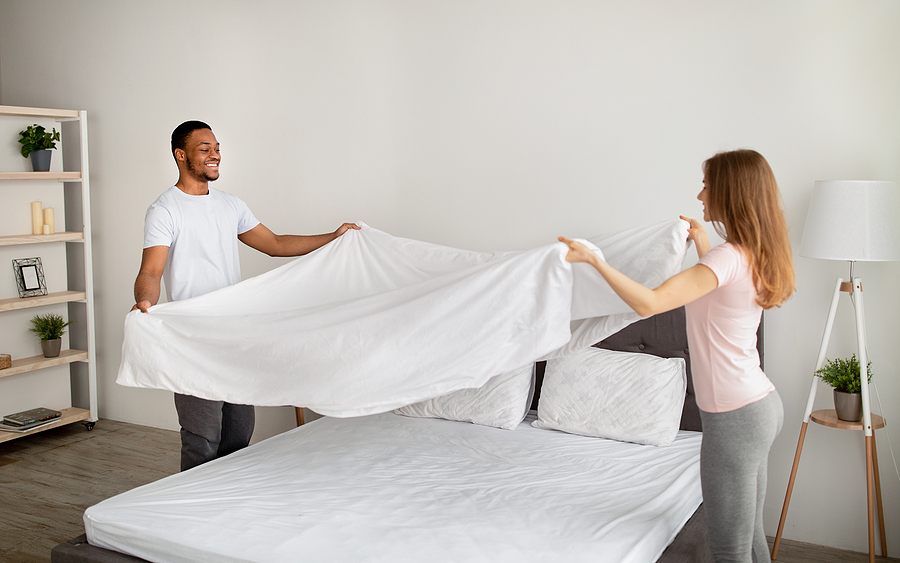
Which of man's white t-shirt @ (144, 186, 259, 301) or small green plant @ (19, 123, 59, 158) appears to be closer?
man's white t-shirt @ (144, 186, 259, 301)

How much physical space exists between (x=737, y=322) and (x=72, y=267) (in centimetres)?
470

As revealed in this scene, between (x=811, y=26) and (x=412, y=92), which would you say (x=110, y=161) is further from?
(x=811, y=26)

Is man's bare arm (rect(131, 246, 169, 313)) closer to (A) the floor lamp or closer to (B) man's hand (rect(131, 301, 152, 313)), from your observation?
(B) man's hand (rect(131, 301, 152, 313))

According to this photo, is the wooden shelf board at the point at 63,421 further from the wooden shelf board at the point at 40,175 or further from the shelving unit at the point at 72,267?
the wooden shelf board at the point at 40,175

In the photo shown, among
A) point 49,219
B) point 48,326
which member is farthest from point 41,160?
point 48,326

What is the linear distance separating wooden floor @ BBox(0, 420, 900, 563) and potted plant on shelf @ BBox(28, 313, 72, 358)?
56 centimetres

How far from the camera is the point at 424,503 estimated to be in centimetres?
233

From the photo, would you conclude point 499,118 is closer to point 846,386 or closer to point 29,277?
point 846,386

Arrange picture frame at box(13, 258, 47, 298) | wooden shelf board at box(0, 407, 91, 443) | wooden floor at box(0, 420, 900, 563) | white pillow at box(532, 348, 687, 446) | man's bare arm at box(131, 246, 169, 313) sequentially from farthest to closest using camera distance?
picture frame at box(13, 258, 47, 298) < wooden shelf board at box(0, 407, 91, 443) < wooden floor at box(0, 420, 900, 563) < white pillow at box(532, 348, 687, 446) < man's bare arm at box(131, 246, 169, 313)

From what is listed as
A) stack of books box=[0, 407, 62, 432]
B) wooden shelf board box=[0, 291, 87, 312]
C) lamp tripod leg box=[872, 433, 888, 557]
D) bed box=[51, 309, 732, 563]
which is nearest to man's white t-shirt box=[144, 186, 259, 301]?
bed box=[51, 309, 732, 563]

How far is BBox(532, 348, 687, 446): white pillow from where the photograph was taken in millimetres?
2932

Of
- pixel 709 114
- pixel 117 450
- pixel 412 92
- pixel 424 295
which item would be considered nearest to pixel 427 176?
pixel 412 92

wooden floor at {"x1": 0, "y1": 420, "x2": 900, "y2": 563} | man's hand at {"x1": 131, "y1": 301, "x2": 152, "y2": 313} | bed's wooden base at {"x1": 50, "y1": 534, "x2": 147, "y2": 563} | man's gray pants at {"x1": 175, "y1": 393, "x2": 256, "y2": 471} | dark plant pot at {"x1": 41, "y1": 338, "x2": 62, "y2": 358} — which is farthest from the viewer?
dark plant pot at {"x1": 41, "y1": 338, "x2": 62, "y2": 358}

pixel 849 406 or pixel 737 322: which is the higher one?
pixel 737 322
